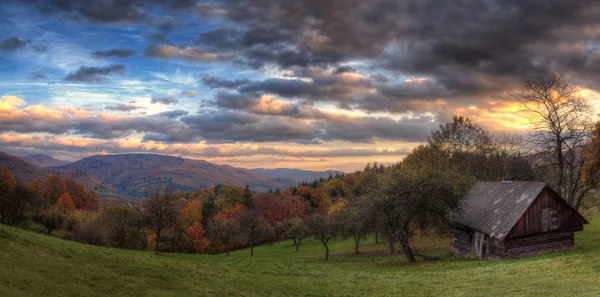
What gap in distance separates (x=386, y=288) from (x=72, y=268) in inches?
799

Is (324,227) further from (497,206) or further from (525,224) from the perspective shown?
(525,224)

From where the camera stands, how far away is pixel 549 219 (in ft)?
A: 131

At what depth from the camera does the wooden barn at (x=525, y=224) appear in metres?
38.7

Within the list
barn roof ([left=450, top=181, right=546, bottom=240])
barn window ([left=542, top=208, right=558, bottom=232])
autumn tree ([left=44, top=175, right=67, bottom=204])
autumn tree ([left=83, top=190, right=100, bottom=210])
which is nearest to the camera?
barn roof ([left=450, top=181, right=546, bottom=240])

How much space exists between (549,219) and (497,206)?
211 inches

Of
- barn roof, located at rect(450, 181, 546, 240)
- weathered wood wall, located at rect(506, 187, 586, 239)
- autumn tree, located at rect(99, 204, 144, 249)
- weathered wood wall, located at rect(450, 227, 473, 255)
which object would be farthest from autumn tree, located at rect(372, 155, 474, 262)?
autumn tree, located at rect(99, 204, 144, 249)

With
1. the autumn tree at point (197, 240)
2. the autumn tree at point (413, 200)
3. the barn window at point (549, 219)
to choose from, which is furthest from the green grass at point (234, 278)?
the autumn tree at point (197, 240)

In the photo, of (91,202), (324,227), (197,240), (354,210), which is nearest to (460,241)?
(354,210)

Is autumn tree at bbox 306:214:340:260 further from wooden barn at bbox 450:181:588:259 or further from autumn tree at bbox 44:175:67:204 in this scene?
autumn tree at bbox 44:175:67:204

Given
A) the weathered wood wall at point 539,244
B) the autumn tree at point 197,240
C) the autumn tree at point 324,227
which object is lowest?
the autumn tree at point 197,240

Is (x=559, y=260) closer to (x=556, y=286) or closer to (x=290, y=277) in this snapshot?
(x=556, y=286)

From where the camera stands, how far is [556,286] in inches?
875

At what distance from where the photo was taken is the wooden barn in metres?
38.7

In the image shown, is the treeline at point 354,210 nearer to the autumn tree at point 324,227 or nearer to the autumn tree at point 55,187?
the autumn tree at point 324,227
